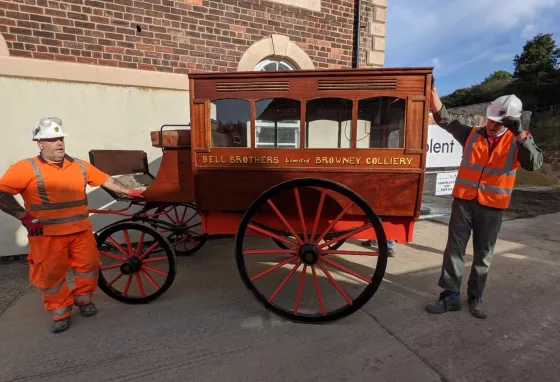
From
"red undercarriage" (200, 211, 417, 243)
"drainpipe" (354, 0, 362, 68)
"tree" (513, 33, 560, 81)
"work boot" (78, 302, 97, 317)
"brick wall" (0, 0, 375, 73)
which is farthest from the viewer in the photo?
"tree" (513, 33, 560, 81)

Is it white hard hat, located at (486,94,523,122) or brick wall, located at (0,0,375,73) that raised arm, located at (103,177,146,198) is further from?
white hard hat, located at (486,94,523,122)

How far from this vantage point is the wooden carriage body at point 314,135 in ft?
7.91

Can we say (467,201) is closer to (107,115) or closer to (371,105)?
(371,105)

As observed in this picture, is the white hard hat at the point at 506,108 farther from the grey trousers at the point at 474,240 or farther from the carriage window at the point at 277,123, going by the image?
the carriage window at the point at 277,123

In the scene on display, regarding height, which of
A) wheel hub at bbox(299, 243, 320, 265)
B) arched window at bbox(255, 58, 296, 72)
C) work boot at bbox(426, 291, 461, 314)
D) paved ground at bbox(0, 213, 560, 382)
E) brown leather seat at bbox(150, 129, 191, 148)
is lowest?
paved ground at bbox(0, 213, 560, 382)

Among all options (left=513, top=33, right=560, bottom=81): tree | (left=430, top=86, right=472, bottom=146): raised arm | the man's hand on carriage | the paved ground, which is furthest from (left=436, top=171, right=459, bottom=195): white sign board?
(left=513, top=33, right=560, bottom=81): tree

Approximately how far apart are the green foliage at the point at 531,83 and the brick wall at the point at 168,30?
24490mm

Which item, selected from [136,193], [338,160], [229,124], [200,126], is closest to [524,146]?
[338,160]

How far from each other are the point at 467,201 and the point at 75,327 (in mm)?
3477

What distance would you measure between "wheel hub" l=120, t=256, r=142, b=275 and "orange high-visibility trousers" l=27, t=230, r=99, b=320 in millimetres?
218

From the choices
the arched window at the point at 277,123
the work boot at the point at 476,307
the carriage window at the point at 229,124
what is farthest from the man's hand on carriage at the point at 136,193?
the work boot at the point at 476,307

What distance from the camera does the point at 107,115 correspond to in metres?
4.23

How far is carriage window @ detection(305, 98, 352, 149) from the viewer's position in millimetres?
2510

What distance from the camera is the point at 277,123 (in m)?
2.60
